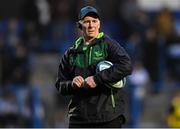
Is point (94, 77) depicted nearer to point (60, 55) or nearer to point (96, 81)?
point (96, 81)

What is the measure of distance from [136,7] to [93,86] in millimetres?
10524

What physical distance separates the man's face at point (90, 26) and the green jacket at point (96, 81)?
91 mm

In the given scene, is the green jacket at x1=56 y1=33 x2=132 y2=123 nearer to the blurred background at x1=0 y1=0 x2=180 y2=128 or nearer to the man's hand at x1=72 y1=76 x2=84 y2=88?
the man's hand at x1=72 y1=76 x2=84 y2=88

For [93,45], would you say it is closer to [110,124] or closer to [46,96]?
[110,124]

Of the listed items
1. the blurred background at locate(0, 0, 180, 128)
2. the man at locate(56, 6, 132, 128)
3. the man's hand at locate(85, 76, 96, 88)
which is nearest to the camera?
the man's hand at locate(85, 76, 96, 88)

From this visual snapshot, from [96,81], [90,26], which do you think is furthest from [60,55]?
[96,81]

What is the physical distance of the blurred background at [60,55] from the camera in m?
16.1

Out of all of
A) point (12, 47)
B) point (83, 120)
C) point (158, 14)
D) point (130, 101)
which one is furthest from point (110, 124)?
point (158, 14)

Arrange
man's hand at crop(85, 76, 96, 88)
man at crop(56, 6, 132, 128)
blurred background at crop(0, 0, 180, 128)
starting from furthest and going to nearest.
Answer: blurred background at crop(0, 0, 180, 128)
man at crop(56, 6, 132, 128)
man's hand at crop(85, 76, 96, 88)

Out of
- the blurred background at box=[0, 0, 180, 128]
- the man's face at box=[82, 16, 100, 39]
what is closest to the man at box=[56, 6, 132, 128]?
the man's face at box=[82, 16, 100, 39]

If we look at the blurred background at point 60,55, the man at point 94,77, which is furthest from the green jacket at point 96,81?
the blurred background at point 60,55

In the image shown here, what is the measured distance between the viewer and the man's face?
7.93 metres

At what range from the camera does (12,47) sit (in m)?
17.3

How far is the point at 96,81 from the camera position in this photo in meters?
7.84
